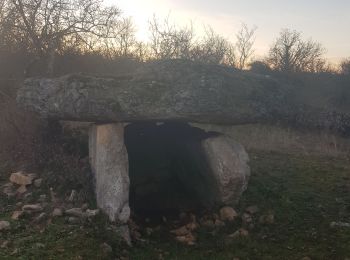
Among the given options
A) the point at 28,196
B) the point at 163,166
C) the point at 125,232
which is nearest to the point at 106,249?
the point at 125,232

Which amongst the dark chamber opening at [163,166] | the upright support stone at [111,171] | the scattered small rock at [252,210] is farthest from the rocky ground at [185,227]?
the dark chamber opening at [163,166]

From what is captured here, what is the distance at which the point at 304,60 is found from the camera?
3794 cm

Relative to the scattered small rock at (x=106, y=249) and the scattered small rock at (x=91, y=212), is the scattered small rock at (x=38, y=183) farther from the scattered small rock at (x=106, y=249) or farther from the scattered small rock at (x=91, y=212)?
the scattered small rock at (x=106, y=249)

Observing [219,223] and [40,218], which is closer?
[40,218]

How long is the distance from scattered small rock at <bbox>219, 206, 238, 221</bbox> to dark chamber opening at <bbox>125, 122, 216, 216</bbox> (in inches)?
23.4

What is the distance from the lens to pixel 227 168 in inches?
298

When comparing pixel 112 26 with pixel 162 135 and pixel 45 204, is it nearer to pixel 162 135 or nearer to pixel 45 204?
pixel 162 135

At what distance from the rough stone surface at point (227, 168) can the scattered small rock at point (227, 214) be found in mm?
194

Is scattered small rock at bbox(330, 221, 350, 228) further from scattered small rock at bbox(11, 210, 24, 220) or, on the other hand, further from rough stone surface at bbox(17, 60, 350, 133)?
scattered small rock at bbox(11, 210, 24, 220)

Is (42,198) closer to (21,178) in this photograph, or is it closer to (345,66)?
(21,178)

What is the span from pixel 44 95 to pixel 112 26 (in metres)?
12.0

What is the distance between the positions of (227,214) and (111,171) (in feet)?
6.46

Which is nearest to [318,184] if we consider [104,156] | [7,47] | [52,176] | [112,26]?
[104,156]

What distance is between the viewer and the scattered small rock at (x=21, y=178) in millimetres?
7829
